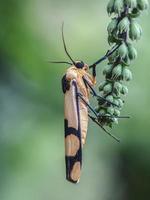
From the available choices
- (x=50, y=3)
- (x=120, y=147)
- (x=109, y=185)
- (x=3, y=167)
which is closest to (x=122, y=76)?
(x=3, y=167)

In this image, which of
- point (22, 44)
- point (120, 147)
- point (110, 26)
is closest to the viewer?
point (110, 26)

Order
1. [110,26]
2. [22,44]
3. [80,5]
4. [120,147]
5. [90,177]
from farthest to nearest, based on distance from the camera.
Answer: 1. [90,177]
2. [120,147]
3. [80,5]
4. [22,44]
5. [110,26]

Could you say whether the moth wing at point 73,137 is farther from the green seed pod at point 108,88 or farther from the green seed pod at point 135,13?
the green seed pod at point 135,13

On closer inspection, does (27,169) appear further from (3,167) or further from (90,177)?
(90,177)

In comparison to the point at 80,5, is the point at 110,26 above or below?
below

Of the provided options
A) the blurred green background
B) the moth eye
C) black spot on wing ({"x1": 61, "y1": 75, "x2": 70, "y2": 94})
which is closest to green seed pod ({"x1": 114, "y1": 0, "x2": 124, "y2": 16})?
the moth eye

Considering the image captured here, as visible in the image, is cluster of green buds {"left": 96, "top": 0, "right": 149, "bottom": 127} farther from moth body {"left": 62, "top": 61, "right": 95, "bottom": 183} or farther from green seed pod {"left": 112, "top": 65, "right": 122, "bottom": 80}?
moth body {"left": 62, "top": 61, "right": 95, "bottom": 183}

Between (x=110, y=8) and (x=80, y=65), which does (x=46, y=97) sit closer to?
(x=80, y=65)
